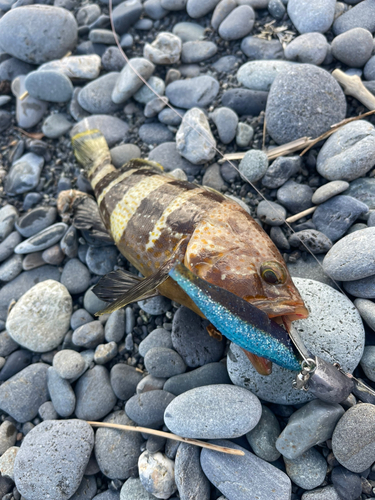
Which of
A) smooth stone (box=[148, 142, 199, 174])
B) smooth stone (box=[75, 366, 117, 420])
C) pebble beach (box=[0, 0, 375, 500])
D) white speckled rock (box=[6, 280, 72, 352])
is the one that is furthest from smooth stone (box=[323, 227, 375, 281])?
white speckled rock (box=[6, 280, 72, 352])

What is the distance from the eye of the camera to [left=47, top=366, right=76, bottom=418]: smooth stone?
316cm

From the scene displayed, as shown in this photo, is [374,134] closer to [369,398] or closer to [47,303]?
[369,398]

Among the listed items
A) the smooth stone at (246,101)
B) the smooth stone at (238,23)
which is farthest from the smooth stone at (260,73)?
the smooth stone at (238,23)

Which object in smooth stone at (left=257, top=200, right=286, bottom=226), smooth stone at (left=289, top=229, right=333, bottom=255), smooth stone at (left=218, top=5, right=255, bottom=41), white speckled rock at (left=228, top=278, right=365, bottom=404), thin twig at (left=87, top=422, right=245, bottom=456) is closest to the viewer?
thin twig at (left=87, top=422, right=245, bottom=456)

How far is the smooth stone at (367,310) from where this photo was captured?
2.75 metres

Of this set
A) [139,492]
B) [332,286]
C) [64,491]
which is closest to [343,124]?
[332,286]

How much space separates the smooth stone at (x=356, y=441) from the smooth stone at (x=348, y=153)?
214 cm

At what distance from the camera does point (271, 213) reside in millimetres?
3459

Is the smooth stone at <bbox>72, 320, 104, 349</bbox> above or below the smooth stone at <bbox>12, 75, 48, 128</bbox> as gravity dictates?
below

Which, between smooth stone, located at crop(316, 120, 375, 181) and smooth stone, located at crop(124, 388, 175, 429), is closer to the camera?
smooth stone, located at crop(124, 388, 175, 429)

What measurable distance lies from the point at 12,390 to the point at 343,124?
4.37 metres

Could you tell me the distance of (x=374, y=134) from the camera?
3301 millimetres

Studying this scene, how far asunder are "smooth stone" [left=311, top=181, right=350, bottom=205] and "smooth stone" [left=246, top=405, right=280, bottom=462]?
2055mm

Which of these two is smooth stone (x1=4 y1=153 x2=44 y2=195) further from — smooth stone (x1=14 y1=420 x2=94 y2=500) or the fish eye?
the fish eye
